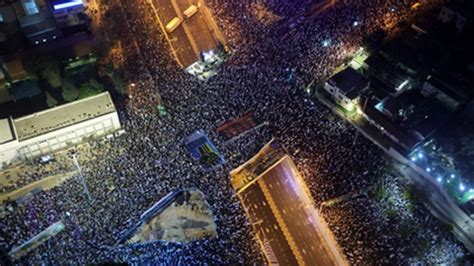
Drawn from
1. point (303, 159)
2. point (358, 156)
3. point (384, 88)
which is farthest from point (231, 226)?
point (384, 88)

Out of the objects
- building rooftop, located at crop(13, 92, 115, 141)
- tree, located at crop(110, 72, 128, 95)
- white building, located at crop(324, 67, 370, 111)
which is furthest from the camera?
tree, located at crop(110, 72, 128, 95)

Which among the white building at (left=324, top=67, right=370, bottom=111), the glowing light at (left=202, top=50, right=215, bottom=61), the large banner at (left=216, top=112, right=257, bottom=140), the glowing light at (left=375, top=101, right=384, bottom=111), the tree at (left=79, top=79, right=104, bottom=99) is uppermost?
the tree at (left=79, top=79, right=104, bottom=99)

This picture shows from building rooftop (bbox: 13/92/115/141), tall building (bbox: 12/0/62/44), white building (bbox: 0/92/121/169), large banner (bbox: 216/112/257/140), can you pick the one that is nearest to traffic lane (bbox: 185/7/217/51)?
large banner (bbox: 216/112/257/140)

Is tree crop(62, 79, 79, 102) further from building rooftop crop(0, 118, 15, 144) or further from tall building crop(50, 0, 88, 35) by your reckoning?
tall building crop(50, 0, 88, 35)

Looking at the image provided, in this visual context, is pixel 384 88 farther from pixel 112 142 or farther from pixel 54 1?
pixel 54 1

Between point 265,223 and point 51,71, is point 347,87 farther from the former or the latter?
point 51,71

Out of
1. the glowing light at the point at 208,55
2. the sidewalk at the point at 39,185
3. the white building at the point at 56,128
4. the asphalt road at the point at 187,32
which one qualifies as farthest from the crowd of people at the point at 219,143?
the glowing light at the point at 208,55

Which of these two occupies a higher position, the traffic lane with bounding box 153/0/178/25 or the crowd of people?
the traffic lane with bounding box 153/0/178/25

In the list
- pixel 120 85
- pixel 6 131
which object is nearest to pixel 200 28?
pixel 120 85
